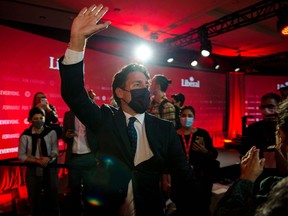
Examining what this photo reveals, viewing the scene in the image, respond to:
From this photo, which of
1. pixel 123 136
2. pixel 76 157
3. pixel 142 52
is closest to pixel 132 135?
pixel 123 136

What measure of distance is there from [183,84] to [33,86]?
586 centimetres

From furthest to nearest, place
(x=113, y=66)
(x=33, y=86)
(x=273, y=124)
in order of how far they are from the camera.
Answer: (x=113, y=66)
(x=33, y=86)
(x=273, y=124)

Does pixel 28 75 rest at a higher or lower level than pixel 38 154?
higher

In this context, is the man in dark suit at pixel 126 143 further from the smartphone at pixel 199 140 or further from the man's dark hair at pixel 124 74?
the smartphone at pixel 199 140

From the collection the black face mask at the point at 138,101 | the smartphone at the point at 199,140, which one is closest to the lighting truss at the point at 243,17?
the smartphone at the point at 199,140

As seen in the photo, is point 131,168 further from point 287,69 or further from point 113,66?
point 287,69

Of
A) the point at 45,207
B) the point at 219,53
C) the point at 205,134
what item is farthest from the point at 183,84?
the point at 45,207

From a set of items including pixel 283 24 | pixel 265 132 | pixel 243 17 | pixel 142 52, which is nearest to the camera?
pixel 265 132

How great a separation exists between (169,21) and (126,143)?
20.3 feet

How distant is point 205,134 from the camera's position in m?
3.56

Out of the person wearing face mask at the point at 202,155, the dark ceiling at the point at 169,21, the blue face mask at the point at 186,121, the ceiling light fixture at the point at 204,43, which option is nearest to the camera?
the person wearing face mask at the point at 202,155

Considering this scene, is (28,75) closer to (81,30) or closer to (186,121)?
(186,121)

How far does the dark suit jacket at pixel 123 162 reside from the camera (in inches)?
60.8

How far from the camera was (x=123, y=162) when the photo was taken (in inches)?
61.7
